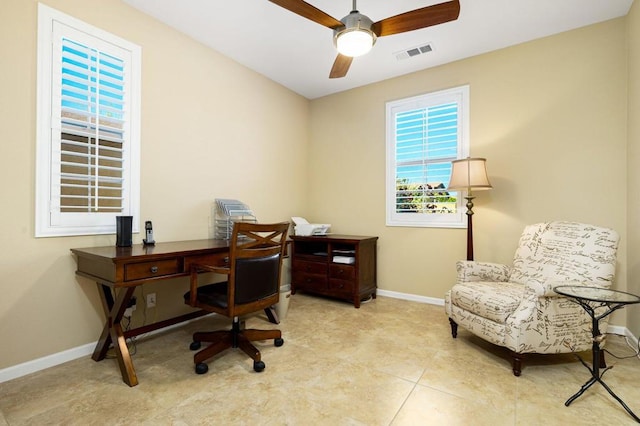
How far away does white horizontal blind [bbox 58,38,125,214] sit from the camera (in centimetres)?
215

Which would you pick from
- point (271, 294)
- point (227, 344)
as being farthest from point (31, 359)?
point (271, 294)

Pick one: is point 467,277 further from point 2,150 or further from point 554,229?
point 2,150

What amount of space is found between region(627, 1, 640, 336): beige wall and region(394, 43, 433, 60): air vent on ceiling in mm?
1542

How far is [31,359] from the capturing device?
2008 mm

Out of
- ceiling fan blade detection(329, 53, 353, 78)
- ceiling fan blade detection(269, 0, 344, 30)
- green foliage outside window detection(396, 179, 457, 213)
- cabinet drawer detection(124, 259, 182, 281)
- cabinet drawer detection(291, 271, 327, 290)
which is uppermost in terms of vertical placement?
ceiling fan blade detection(269, 0, 344, 30)

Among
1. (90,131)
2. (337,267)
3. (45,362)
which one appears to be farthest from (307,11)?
(45,362)

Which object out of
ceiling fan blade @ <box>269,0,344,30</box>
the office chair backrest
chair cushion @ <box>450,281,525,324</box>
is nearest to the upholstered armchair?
chair cushion @ <box>450,281,525,324</box>

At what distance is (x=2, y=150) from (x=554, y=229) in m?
3.96

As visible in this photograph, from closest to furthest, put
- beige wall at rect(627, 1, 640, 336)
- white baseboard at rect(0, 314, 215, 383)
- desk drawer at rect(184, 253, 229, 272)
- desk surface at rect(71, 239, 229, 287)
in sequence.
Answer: desk surface at rect(71, 239, 229, 287) < white baseboard at rect(0, 314, 215, 383) < desk drawer at rect(184, 253, 229, 272) < beige wall at rect(627, 1, 640, 336)

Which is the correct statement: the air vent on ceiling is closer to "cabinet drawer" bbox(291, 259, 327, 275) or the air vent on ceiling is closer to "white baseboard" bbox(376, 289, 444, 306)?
"cabinet drawer" bbox(291, 259, 327, 275)

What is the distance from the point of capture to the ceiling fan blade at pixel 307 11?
73.7 inches

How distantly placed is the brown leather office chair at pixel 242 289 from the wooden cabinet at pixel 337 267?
1281mm

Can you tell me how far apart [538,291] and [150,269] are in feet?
8.01

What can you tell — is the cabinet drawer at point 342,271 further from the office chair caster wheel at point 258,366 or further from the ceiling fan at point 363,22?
the ceiling fan at point 363,22
